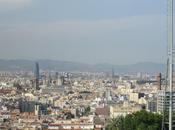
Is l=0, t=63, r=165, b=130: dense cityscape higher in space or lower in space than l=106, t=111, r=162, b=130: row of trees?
lower

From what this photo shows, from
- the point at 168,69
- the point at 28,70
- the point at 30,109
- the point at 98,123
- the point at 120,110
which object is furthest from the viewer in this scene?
the point at 28,70

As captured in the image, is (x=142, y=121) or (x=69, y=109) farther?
(x=69, y=109)

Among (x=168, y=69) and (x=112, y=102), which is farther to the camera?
(x=112, y=102)

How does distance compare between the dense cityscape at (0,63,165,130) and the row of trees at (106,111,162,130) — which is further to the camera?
the dense cityscape at (0,63,165,130)

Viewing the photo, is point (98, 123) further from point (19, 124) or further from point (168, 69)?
point (168, 69)

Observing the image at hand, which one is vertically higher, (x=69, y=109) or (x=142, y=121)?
(x=142, y=121)

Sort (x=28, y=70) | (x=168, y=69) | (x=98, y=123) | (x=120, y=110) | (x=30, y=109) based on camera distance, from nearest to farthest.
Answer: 1. (x=168, y=69)
2. (x=98, y=123)
3. (x=120, y=110)
4. (x=30, y=109)
5. (x=28, y=70)

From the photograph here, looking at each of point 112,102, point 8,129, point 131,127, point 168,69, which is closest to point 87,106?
point 112,102

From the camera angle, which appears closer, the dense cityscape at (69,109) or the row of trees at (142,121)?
the row of trees at (142,121)

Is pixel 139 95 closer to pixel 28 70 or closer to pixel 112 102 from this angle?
pixel 112 102

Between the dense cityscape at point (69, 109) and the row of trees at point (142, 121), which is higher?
the row of trees at point (142, 121)

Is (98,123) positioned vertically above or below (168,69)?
below
